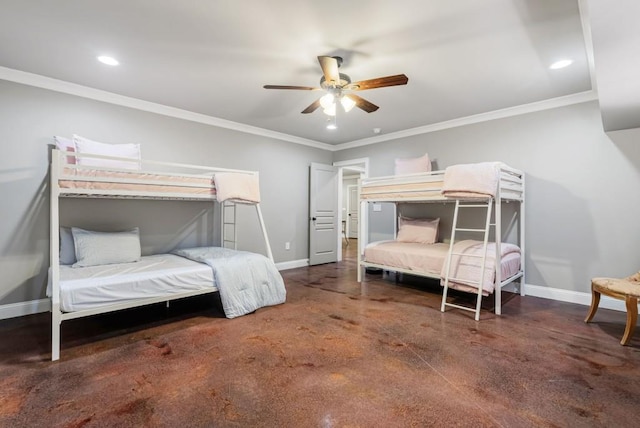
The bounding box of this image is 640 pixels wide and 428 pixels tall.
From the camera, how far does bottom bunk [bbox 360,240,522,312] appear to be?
3273mm

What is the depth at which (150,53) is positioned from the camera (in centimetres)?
271

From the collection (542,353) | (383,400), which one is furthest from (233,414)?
(542,353)

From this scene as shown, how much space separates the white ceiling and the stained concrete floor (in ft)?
8.30

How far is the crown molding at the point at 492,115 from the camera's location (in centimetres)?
356

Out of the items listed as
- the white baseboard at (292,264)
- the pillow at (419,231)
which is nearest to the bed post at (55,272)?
the white baseboard at (292,264)

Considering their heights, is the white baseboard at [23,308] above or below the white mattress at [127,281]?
below

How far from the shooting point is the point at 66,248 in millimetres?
3232

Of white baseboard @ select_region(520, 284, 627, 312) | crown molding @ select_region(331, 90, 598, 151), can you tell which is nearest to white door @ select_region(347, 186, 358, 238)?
crown molding @ select_region(331, 90, 598, 151)

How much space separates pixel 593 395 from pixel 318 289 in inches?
115

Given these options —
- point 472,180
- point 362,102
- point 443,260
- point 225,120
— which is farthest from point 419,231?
point 225,120

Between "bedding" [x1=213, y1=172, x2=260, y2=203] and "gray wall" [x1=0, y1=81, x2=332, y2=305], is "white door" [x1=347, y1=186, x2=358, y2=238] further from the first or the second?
"bedding" [x1=213, y1=172, x2=260, y2=203]

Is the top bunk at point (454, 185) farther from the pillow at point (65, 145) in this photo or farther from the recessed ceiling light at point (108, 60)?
the pillow at point (65, 145)

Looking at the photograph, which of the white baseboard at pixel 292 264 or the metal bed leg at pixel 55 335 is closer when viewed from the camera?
the metal bed leg at pixel 55 335

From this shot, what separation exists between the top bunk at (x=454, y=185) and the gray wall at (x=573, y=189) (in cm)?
37
